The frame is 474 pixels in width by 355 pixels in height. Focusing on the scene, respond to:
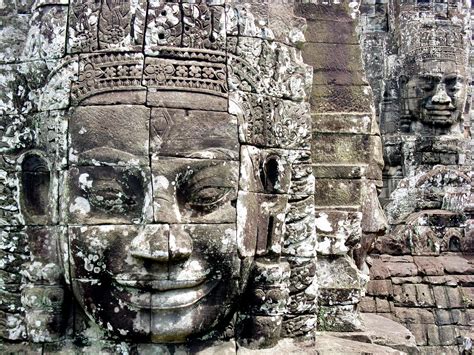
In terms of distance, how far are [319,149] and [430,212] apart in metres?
5.63

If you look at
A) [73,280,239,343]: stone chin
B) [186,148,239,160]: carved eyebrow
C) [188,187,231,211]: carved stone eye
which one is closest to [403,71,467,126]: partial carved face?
[186,148,239,160]: carved eyebrow

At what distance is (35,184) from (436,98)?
37.9ft

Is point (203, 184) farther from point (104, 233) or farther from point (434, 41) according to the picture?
point (434, 41)

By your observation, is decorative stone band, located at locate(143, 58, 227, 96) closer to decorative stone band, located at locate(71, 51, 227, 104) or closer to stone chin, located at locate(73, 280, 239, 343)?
decorative stone band, located at locate(71, 51, 227, 104)

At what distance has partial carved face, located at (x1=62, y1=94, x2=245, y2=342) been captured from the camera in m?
4.18

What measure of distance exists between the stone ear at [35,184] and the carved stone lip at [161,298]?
810mm

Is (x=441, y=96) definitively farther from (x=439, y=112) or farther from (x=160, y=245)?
(x=160, y=245)

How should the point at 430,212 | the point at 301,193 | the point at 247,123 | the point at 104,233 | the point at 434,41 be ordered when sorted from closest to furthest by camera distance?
the point at 104,233, the point at 247,123, the point at 301,193, the point at 430,212, the point at 434,41

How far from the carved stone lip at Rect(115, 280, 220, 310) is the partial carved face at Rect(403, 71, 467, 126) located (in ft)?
37.4

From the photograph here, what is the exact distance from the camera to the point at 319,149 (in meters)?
5.45

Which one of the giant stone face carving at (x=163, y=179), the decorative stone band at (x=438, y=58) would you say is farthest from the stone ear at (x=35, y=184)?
the decorative stone band at (x=438, y=58)

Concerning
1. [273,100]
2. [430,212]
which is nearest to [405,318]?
[430,212]

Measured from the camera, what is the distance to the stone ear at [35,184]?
4504 mm

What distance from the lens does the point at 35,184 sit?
4.54 meters
